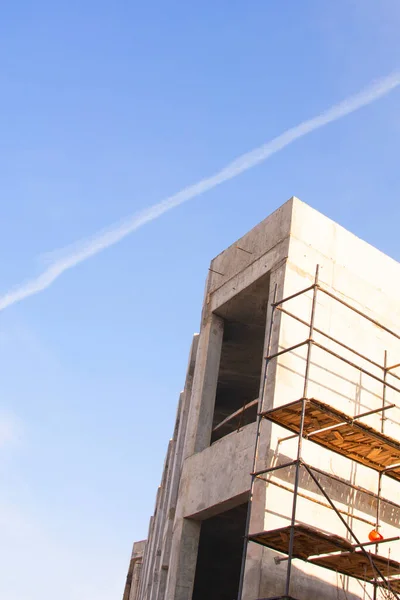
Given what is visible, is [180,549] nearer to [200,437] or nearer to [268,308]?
[200,437]

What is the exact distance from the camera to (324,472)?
1320 centimetres

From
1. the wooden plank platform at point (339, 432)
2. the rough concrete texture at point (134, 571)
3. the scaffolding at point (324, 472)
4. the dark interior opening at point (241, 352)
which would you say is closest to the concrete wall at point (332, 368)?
the scaffolding at point (324, 472)

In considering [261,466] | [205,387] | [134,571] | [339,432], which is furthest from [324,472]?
[134,571]

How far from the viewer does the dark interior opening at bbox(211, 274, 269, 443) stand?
16312mm

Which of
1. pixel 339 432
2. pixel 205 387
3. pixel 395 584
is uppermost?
pixel 205 387

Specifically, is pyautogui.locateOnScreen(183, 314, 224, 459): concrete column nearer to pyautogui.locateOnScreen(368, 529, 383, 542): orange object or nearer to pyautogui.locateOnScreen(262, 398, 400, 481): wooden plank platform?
pyautogui.locateOnScreen(262, 398, 400, 481): wooden plank platform

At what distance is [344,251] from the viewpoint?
16.0 meters

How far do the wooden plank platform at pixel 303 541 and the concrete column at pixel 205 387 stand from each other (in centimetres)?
385

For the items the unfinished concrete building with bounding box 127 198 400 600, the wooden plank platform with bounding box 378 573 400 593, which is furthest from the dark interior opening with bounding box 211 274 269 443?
the wooden plank platform with bounding box 378 573 400 593

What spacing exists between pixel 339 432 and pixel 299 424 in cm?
65

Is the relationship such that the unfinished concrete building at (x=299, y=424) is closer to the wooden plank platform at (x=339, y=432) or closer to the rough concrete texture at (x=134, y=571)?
the wooden plank platform at (x=339, y=432)

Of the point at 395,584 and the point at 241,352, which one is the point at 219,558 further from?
the point at 395,584

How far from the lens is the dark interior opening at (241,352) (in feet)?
53.5

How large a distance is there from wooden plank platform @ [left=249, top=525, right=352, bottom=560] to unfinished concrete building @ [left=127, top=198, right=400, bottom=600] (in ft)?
0.09
